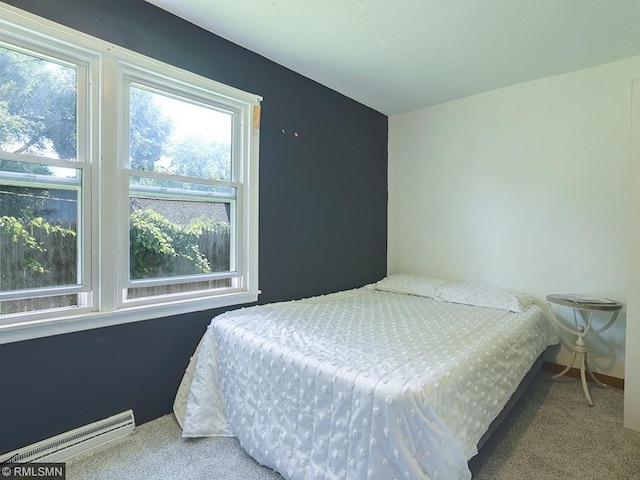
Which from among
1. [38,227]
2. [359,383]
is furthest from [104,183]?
[359,383]

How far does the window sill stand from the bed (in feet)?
0.61

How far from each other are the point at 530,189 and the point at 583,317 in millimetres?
1113

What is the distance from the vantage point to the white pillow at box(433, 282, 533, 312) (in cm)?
248

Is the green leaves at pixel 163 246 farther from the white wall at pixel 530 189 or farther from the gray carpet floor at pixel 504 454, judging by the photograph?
the white wall at pixel 530 189

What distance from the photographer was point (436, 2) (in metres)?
1.82

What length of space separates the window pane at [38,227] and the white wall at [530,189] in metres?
2.99

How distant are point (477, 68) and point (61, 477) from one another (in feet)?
11.9

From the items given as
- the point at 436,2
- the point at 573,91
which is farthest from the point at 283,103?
the point at 573,91

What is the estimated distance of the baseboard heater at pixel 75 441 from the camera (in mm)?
1544

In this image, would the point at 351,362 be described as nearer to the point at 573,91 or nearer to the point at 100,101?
the point at 100,101

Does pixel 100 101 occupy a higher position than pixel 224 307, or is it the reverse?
pixel 100 101

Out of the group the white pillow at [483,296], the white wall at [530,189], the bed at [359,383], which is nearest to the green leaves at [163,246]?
the bed at [359,383]

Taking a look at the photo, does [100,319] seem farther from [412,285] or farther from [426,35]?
[426,35]

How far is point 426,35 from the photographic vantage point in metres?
2.13
